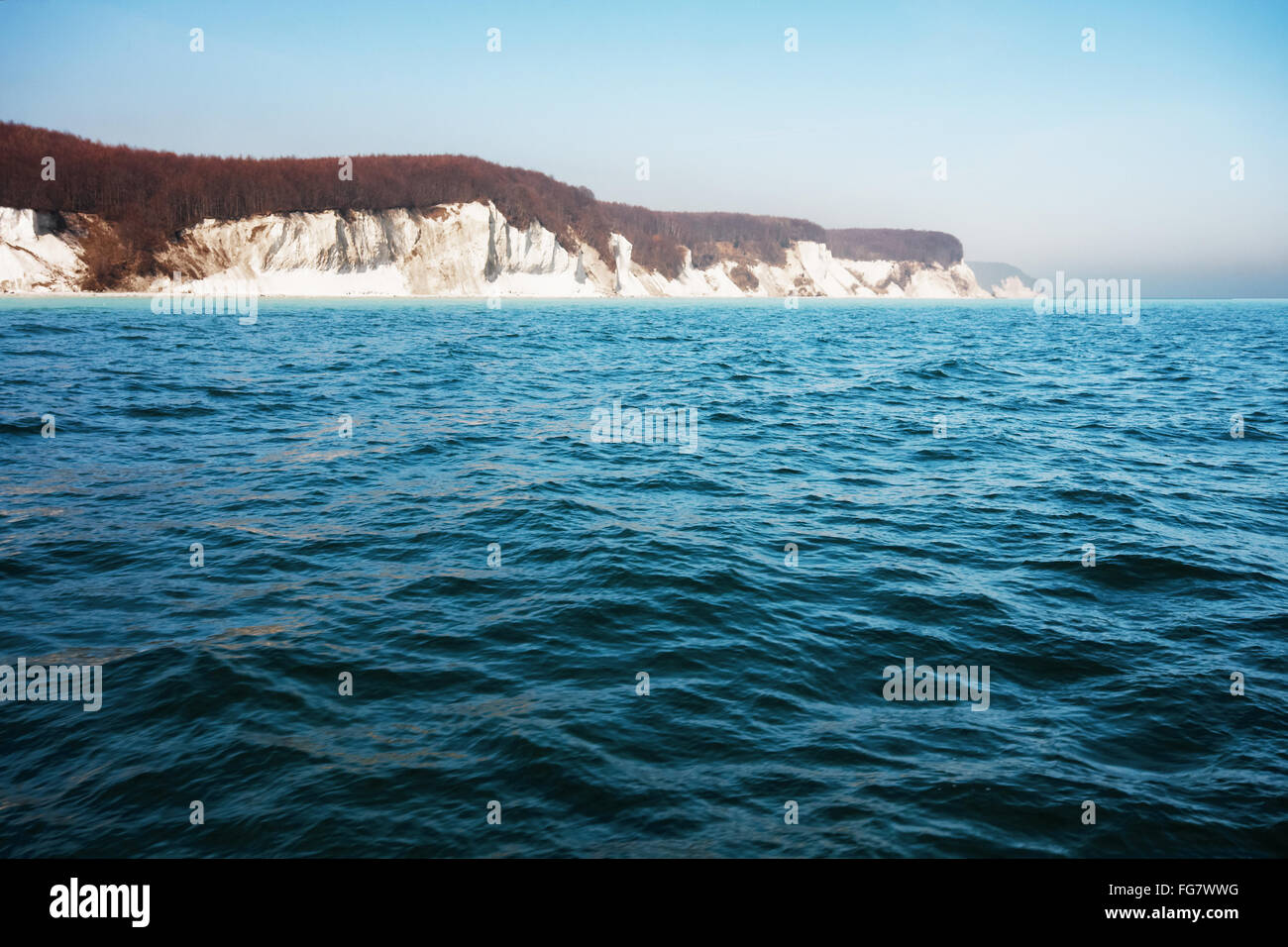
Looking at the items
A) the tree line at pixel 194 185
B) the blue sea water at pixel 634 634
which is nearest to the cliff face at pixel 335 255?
the tree line at pixel 194 185

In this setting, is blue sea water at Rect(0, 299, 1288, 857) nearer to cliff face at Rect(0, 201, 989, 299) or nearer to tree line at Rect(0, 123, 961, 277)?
cliff face at Rect(0, 201, 989, 299)

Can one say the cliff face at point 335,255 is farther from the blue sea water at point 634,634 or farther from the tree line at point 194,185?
the blue sea water at point 634,634

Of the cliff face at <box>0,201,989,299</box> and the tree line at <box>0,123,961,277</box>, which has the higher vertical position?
the tree line at <box>0,123,961,277</box>

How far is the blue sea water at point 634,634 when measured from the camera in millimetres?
5762

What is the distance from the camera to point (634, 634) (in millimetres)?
8875

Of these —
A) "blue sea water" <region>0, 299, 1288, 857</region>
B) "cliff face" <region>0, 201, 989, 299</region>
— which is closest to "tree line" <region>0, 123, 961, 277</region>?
"cliff face" <region>0, 201, 989, 299</region>

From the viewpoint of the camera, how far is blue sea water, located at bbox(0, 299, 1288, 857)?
576 cm

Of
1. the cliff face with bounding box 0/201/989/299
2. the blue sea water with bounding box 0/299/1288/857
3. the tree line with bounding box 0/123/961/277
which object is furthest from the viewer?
the tree line with bounding box 0/123/961/277

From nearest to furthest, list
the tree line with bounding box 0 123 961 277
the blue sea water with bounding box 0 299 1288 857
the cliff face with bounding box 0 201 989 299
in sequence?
the blue sea water with bounding box 0 299 1288 857 < the cliff face with bounding box 0 201 989 299 < the tree line with bounding box 0 123 961 277

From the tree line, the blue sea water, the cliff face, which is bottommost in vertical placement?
the blue sea water

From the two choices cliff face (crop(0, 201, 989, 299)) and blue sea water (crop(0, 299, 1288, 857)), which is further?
cliff face (crop(0, 201, 989, 299))
